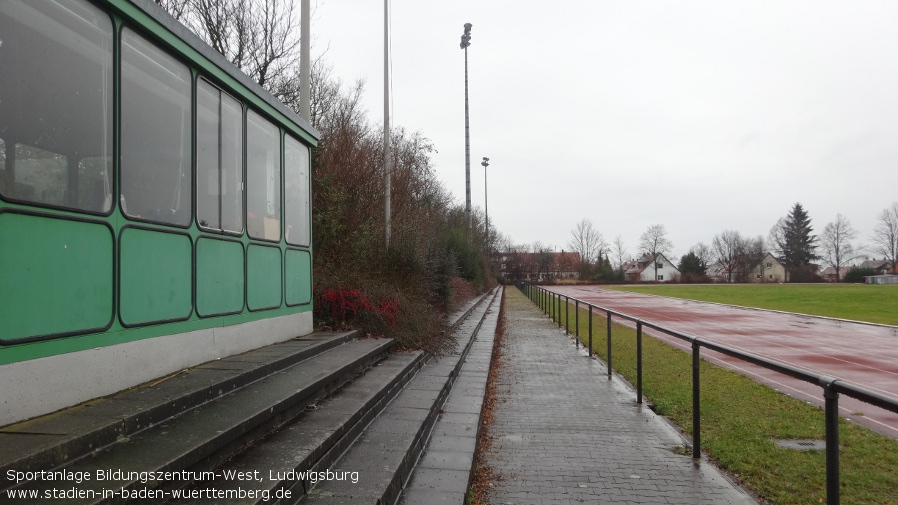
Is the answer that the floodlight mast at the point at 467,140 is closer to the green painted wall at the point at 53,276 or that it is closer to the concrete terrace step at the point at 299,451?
the concrete terrace step at the point at 299,451

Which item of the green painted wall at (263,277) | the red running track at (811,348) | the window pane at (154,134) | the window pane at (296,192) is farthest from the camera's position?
the red running track at (811,348)

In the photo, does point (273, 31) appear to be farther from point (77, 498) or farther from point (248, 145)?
point (77, 498)

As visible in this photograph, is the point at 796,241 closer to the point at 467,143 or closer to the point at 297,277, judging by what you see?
the point at 467,143

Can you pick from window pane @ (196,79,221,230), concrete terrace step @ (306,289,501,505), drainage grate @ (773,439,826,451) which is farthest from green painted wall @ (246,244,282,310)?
A: drainage grate @ (773,439,826,451)

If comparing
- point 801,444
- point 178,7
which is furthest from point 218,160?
point 178,7

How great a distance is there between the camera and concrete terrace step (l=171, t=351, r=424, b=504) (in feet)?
9.31

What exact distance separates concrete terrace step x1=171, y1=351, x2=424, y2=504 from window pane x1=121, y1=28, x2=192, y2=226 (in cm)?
177

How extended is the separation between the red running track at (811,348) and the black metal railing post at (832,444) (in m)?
2.23

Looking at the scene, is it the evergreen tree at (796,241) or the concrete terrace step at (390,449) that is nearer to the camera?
the concrete terrace step at (390,449)

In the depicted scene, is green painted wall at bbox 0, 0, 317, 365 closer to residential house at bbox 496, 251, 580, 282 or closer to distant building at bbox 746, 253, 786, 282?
residential house at bbox 496, 251, 580, 282

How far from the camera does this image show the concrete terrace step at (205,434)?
8.66ft

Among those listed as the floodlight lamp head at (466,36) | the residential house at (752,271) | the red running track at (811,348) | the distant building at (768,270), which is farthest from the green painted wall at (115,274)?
the distant building at (768,270)

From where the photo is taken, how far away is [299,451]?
11.3 ft

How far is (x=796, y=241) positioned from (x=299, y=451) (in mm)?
104883
